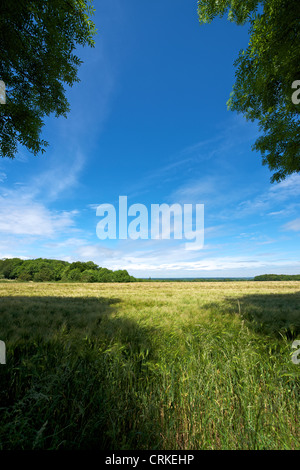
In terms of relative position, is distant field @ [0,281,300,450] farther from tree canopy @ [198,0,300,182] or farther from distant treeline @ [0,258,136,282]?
distant treeline @ [0,258,136,282]

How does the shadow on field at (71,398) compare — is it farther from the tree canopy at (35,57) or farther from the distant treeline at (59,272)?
the distant treeline at (59,272)

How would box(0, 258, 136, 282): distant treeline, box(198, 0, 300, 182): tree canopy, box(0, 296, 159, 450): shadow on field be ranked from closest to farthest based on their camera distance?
1. box(0, 296, 159, 450): shadow on field
2. box(198, 0, 300, 182): tree canopy
3. box(0, 258, 136, 282): distant treeline

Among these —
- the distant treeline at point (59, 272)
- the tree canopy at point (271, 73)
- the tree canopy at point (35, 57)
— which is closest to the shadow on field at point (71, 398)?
the tree canopy at point (35, 57)

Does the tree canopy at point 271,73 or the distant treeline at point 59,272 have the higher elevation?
the tree canopy at point 271,73

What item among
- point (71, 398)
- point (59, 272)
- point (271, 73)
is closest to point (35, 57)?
point (271, 73)

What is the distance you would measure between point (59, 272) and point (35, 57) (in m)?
79.4

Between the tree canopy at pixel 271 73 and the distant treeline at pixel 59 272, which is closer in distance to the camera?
the tree canopy at pixel 271 73

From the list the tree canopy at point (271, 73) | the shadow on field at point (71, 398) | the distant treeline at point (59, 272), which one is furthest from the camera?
the distant treeline at point (59, 272)

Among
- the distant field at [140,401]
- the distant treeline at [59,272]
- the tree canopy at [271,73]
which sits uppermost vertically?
the tree canopy at [271,73]

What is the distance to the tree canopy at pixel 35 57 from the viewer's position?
4621 mm

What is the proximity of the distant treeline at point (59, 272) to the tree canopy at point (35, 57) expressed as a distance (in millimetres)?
66111

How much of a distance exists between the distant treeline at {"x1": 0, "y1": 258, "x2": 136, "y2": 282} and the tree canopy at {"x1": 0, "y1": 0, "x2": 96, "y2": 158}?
66.1m

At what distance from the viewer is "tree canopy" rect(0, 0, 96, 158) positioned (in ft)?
15.2

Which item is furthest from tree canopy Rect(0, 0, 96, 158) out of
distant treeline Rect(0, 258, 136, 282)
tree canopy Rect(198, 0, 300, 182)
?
distant treeline Rect(0, 258, 136, 282)
